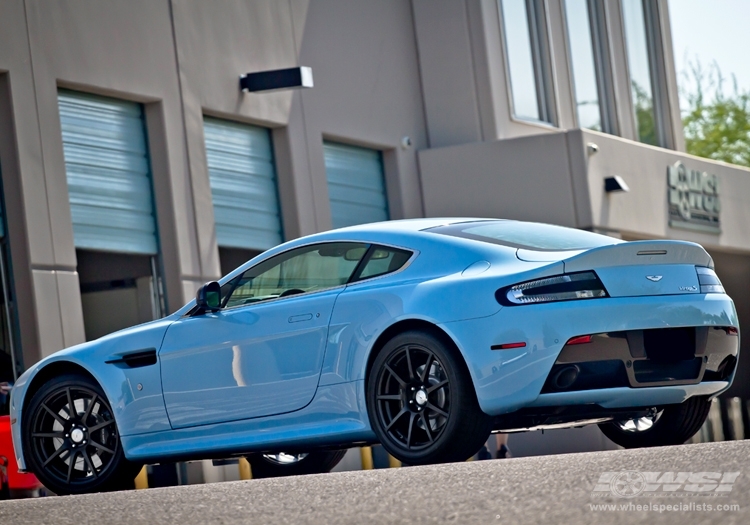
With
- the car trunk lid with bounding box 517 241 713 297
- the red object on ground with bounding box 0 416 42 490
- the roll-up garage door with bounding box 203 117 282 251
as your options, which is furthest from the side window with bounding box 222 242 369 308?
the roll-up garage door with bounding box 203 117 282 251

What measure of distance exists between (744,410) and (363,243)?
23767mm

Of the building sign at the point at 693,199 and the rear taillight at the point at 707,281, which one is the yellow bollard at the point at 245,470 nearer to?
the rear taillight at the point at 707,281

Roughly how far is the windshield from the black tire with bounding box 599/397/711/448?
1.00m

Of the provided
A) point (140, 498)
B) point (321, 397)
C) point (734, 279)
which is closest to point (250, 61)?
point (321, 397)

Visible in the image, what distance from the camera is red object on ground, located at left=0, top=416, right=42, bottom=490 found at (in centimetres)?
994

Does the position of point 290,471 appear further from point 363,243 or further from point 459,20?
point 459,20

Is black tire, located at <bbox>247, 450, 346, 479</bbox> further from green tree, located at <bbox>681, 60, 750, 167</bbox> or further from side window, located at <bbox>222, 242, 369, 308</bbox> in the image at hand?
green tree, located at <bbox>681, 60, 750, 167</bbox>

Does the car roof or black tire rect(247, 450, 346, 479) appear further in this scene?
black tire rect(247, 450, 346, 479)

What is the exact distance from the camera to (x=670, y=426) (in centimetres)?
748

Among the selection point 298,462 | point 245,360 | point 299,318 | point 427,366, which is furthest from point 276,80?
point 427,366

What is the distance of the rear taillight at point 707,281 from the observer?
695 centimetres

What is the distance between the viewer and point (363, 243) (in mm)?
7465

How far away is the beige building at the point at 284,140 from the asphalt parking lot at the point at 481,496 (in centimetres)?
726

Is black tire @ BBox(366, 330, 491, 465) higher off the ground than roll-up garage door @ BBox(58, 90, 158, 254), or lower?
lower
